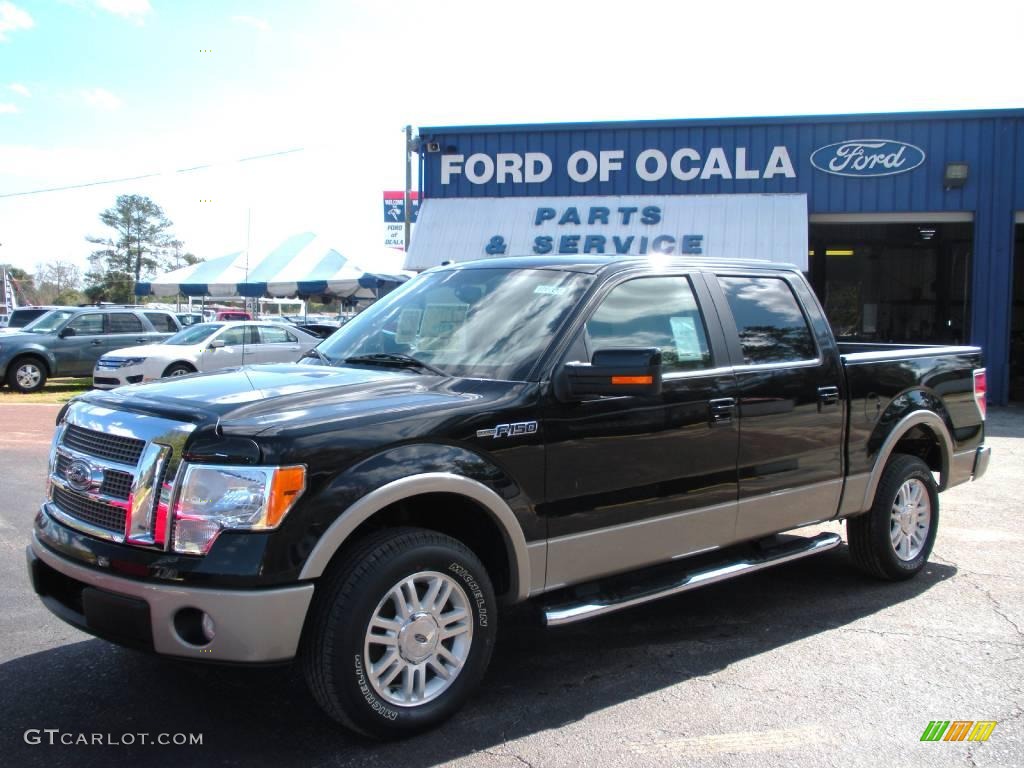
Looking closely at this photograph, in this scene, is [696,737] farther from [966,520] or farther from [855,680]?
[966,520]

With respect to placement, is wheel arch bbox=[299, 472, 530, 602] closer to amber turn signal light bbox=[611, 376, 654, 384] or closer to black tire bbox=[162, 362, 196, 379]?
amber turn signal light bbox=[611, 376, 654, 384]

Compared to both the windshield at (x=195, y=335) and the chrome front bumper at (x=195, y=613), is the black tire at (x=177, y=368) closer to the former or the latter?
the windshield at (x=195, y=335)

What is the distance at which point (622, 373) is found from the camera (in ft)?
12.2

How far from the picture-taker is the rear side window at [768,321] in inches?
196

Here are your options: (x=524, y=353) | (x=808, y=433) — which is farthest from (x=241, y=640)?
(x=808, y=433)

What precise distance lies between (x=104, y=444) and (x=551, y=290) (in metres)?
2.11

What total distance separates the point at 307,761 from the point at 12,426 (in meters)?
11.3

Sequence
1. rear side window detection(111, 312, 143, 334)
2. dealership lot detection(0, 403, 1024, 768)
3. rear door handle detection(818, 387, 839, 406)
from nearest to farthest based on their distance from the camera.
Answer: dealership lot detection(0, 403, 1024, 768)
rear door handle detection(818, 387, 839, 406)
rear side window detection(111, 312, 143, 334)

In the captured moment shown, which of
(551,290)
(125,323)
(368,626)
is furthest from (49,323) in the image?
(368,626)

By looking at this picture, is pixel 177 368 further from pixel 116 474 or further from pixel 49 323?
pixel 116 474

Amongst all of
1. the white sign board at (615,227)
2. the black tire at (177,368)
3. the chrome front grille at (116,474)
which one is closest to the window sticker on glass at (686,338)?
the chrome front grille at (116,474)

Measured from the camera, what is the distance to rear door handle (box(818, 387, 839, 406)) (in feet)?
16.9

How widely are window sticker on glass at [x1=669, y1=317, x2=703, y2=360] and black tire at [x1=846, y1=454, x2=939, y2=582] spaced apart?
1.83 m

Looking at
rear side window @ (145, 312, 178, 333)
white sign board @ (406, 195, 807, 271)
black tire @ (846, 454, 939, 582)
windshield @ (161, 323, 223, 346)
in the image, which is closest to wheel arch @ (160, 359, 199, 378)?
windshield @ (161, 323, 223, 346)
